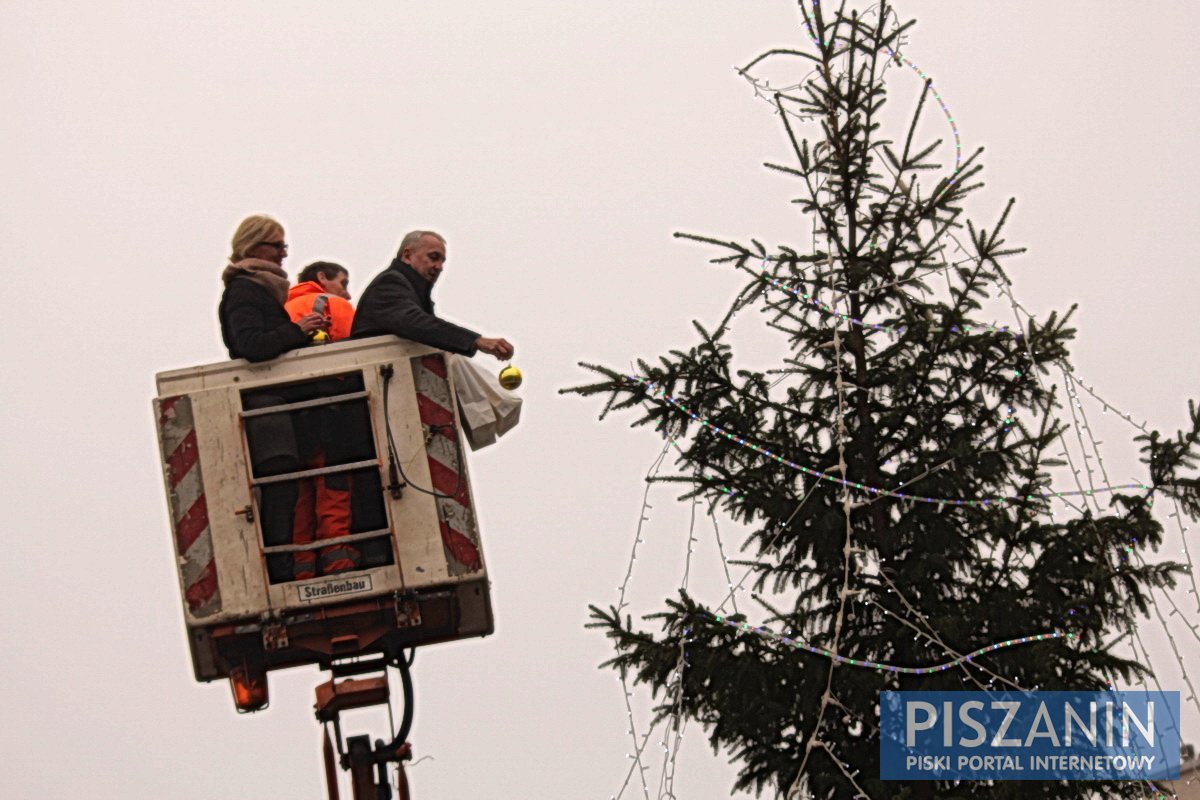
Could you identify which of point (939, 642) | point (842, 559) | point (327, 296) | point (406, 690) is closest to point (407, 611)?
point (406, 690)

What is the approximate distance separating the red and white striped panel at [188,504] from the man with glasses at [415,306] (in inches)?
37.5

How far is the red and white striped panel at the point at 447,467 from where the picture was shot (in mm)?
10172

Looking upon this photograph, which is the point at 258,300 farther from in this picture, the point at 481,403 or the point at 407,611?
the point at 407,611

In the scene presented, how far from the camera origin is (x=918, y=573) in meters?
9.97

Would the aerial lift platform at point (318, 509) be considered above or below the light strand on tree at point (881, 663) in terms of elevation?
above

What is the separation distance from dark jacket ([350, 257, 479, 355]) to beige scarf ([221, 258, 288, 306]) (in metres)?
0.38

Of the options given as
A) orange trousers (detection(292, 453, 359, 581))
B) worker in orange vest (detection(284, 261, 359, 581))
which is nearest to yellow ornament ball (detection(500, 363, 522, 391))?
worker in orange vest (detection(284, 261, 359, 581))

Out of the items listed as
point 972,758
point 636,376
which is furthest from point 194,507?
point 972,758

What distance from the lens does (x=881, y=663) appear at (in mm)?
10055

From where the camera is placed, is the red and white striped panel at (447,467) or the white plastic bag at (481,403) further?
the white plastic bag at (481,403)

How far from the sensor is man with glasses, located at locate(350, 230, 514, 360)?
33.7 ft

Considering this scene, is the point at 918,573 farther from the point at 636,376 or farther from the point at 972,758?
the point at 636,376

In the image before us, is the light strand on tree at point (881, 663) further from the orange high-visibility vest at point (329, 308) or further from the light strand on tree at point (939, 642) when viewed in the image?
the orange high-visibility vest at point (329, 308)

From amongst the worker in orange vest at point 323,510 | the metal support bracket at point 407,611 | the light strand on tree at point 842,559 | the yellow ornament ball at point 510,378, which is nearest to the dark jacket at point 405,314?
the yellow ornament ball at point 510,378
